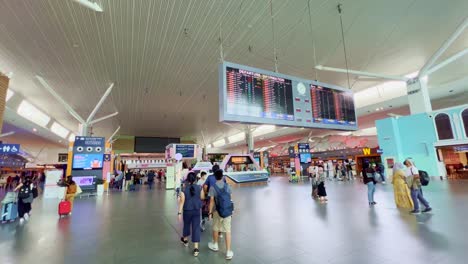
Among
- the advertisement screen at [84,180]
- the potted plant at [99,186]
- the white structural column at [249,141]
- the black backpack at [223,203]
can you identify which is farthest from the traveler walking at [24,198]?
the white structural column at [249,141]

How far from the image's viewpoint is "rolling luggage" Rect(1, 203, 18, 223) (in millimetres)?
5492

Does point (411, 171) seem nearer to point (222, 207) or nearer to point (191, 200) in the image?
point (222, 207)

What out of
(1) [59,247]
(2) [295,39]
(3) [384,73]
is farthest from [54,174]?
(3) [384,73]

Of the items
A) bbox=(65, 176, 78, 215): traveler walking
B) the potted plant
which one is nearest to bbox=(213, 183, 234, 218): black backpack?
bbox=(65, 176, 78, 215): traveler walking

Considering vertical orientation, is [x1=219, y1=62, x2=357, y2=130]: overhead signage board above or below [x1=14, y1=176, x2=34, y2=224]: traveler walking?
above

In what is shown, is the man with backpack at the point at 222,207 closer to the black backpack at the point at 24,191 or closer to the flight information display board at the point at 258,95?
the flight information display board at the point at 258,95

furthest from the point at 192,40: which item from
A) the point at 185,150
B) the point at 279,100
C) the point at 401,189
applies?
the point at 185,150

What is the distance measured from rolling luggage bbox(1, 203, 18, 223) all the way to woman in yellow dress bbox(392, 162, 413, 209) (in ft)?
34.3

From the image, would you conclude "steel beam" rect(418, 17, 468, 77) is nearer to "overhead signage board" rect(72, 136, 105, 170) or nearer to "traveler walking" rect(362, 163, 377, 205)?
"traveler walking" rect(362, 163, 377, 205)

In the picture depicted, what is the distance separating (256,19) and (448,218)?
296 inches

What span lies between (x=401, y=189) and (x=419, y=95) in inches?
436

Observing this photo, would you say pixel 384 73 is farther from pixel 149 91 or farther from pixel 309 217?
pixel 149 91

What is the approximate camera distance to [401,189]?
226 inches

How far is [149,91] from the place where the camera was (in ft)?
45.5
